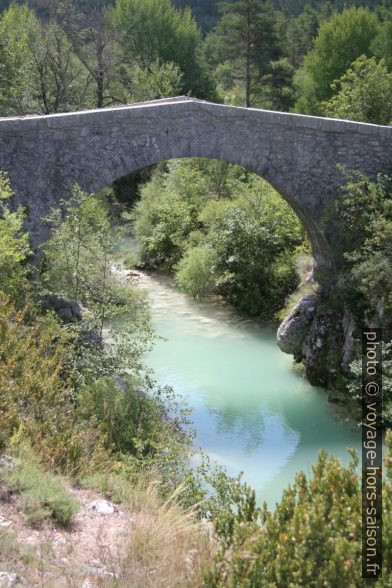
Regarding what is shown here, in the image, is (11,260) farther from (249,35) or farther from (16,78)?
(249,35)

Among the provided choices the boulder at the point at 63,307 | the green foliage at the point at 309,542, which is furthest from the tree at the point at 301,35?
the green foliage at the point at 309,542

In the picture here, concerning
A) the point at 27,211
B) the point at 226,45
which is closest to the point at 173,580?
the point at 27,211

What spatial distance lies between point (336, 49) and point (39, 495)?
97.0 ft

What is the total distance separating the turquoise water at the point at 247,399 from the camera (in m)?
9.20

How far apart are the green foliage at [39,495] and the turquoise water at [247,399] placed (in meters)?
3.36

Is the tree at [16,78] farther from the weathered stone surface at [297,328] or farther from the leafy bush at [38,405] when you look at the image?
the leafy bush at [38,405]

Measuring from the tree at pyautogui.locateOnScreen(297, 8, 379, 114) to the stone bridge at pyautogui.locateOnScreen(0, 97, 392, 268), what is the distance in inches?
737

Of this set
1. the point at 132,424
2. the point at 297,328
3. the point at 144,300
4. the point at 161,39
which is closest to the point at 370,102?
the point at 297,328

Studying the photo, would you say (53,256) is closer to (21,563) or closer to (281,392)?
(281,392)

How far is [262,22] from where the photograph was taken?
28.5 metres

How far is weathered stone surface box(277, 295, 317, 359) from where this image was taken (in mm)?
11945

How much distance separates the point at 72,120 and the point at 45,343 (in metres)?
3.95

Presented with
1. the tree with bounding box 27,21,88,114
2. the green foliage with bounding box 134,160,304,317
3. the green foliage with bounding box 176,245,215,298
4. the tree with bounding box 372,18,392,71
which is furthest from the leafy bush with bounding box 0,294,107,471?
the tree with bounding box 372,18,392,71

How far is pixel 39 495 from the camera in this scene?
4.95 meters
